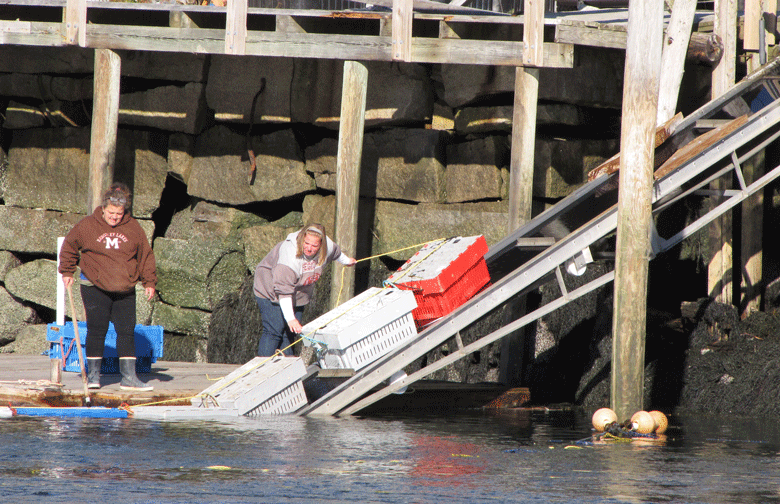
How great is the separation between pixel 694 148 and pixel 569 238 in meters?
1.31

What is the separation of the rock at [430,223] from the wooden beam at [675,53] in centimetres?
255

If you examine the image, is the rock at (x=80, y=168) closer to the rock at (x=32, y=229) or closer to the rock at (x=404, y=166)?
the rock at (x=32, y=229)

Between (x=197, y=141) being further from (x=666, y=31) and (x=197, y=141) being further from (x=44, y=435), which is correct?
(x=44, y=435)

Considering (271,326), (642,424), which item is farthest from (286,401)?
(642,424)

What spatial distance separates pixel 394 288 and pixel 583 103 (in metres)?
4.62

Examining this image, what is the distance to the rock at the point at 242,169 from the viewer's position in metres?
13.3

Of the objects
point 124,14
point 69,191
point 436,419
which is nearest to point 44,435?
point 436,419

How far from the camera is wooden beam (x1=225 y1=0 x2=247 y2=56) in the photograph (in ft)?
34.5

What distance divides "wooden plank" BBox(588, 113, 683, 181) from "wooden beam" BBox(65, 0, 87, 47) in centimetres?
545

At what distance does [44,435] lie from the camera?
702 cm

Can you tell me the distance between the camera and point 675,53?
10.3 m

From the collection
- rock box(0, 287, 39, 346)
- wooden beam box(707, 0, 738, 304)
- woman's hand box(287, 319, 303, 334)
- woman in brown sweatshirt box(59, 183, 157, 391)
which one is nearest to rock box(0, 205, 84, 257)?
rock box(0, 287, 39, 346)

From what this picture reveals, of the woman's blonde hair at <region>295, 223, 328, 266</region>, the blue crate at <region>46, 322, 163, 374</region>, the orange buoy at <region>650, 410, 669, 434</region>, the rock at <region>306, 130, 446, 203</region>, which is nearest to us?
the orange buoy at <region>650, 410, 669, 434</region>

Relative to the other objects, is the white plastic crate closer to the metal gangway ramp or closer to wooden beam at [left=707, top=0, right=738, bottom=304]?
the metal gangway ramp
